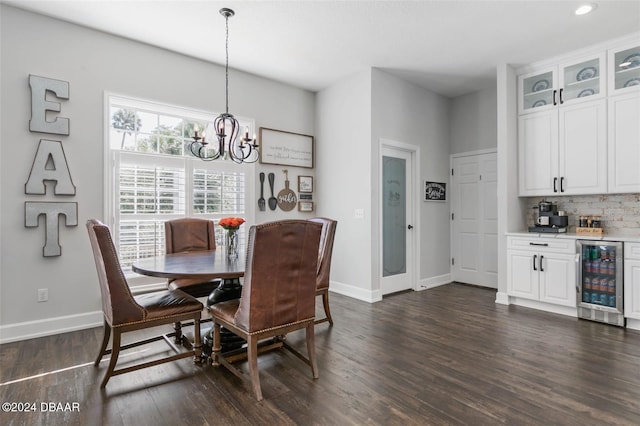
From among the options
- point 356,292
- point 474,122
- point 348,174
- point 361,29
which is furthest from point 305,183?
point 474,122

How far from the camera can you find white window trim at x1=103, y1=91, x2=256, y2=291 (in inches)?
138

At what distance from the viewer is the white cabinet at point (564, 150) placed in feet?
12.1

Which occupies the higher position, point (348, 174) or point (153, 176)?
point (348, 174)

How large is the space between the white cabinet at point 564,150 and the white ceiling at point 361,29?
727 millimetres

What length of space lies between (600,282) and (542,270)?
516mm

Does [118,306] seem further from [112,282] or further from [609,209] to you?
[609,209]

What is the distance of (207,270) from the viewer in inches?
90.4

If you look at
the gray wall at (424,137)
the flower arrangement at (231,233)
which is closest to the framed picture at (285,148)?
the gray wall at (424,137)

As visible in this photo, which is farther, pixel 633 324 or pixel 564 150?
pixel 564 150

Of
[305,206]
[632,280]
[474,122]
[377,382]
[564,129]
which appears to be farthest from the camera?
[474,122]

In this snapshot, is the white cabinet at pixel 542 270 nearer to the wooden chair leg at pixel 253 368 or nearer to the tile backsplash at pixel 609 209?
the tile backsplash at pixel 609 209

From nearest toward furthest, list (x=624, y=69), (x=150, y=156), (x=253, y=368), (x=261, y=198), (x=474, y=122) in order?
(x=253, y=368), (x=624, y=69), (x=150, y=156), (x=261, y=198), (x=474, y=122)

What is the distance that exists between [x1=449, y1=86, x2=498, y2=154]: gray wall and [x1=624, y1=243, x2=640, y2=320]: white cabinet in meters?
2.21

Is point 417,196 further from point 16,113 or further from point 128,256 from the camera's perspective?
point 16,113
